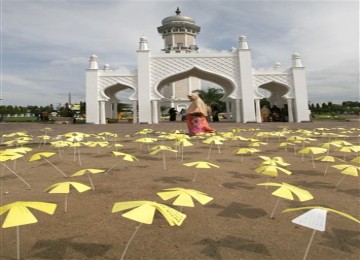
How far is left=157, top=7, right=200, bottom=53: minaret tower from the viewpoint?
47844 mm

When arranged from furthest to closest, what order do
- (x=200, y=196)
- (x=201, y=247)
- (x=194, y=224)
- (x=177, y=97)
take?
(x=177, y=97)
(x=194, y=224)
(x=200, y=196)
(x=201, y=247)

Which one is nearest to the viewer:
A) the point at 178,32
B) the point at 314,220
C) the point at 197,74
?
the point at 314,220

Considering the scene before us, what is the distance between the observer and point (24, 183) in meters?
5.19

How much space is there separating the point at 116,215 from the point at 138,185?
1.31 meters

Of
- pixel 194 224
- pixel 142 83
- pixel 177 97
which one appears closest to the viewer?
pixel 194 224

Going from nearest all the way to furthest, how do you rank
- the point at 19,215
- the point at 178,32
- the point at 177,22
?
1. the point at 19,215
2. the point at 177,22
3. the point at 178,32

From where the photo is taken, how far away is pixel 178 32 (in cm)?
4838

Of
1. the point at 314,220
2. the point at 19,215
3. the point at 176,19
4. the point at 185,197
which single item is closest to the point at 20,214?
the point at 19,215

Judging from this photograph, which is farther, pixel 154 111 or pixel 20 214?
pixel 154 111

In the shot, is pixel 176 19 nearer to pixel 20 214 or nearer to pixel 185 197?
pixel 185 197

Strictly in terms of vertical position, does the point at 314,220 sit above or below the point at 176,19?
below

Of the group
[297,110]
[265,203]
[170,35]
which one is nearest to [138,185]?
[265,203]

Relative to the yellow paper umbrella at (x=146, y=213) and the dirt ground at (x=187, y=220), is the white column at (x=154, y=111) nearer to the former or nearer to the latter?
the dirt ground at (x=187, y=220)

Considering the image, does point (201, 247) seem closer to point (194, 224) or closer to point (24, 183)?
point (194, 224)
